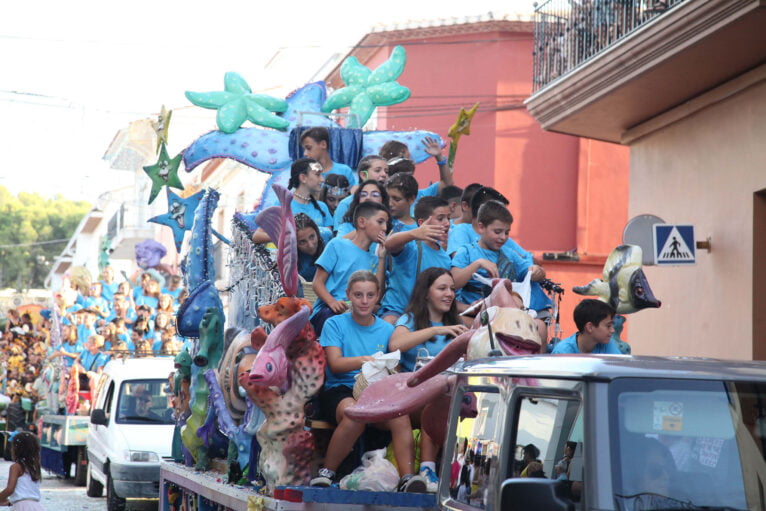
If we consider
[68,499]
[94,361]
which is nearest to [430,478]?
[68,499]

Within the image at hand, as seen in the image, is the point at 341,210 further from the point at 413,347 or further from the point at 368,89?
the point at 368,89

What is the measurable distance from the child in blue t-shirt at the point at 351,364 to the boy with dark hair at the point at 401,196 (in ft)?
5.76

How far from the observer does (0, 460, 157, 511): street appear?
48.9ft

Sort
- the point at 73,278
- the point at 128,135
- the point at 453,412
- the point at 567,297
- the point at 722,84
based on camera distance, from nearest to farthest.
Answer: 1. the point at 453,412
2. the point at 722,84
3. the point at 567,297
4. the point at 73,278
5. the point at 128,135

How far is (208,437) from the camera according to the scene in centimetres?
870

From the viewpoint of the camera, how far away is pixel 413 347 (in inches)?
287

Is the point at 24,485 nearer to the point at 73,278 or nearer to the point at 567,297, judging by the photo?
the point at 567,297

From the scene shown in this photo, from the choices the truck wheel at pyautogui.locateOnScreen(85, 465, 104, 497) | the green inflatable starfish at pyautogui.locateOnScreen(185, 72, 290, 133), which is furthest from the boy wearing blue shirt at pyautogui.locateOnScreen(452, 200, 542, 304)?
the truck wheel at pyautogui.locateOnScreen(85, 465, 104, 497)

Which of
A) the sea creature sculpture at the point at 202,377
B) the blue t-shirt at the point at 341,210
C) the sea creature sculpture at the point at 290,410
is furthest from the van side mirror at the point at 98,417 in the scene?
the sea creature sculpture at the point at 290,410

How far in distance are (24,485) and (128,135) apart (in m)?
38.4

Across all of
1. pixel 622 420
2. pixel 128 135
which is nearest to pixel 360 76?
pixel 622 420

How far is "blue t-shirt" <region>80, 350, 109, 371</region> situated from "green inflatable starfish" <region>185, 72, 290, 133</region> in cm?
1003

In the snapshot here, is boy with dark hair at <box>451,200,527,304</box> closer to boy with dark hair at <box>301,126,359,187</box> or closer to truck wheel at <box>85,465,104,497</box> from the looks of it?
boy with dark hair at <box>301,126,359,187</box>

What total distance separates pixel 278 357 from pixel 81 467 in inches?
533
